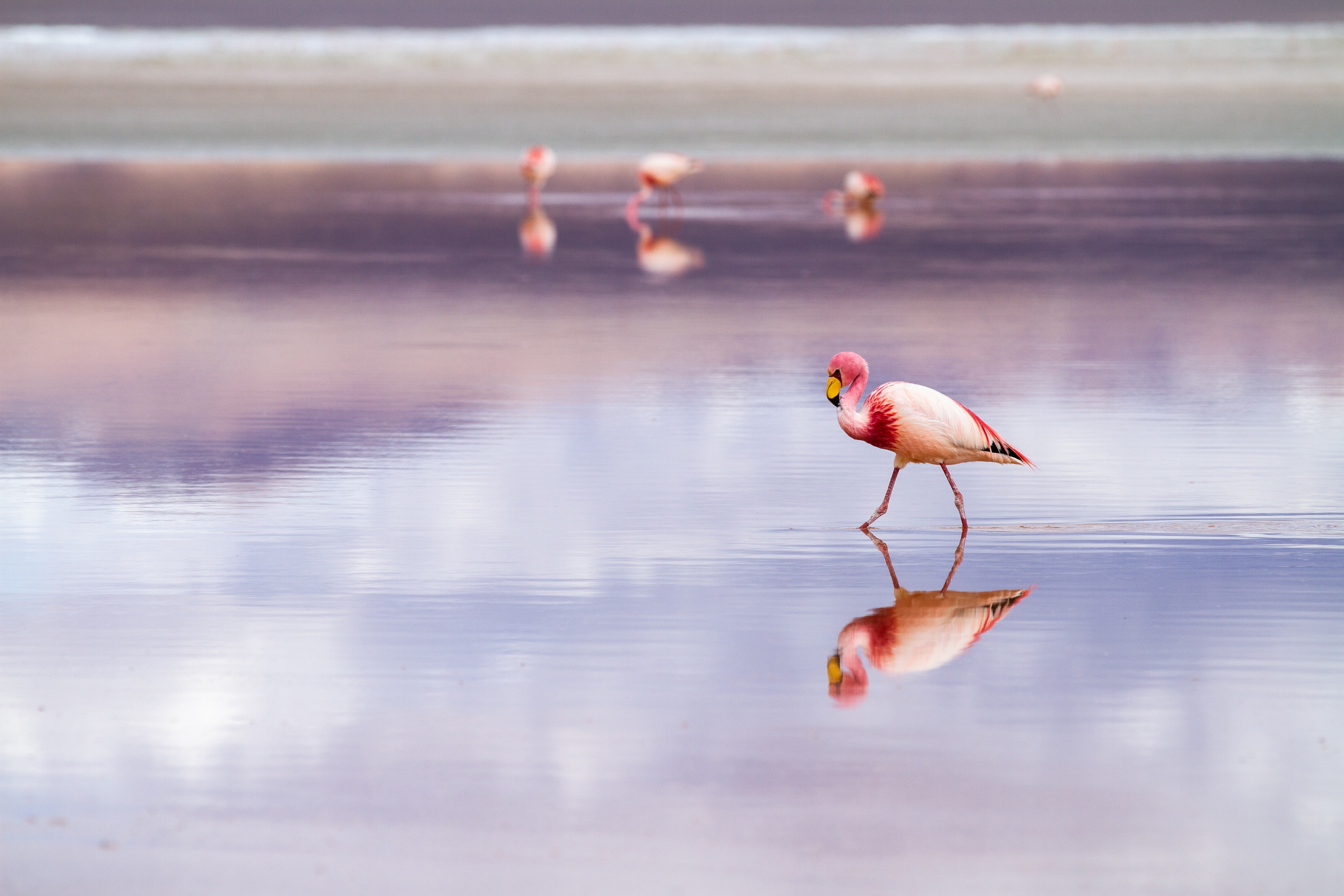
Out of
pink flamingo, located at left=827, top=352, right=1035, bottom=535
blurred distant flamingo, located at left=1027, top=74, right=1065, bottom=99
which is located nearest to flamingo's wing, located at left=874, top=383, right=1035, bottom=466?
pink flamingo, located at left=827, top=352, right=1035, bottom=535

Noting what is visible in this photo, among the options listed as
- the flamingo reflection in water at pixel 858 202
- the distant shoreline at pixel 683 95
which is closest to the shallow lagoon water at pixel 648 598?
the flamingo reflection in water at pixel 858 202

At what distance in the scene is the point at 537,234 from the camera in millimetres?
22219

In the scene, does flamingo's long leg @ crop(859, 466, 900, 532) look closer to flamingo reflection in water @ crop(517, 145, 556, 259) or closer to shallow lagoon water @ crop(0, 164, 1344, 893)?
shallow lagoon water @ crop(0, 164, 1344, 893)

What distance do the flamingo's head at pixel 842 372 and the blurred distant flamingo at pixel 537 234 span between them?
11.4 meters

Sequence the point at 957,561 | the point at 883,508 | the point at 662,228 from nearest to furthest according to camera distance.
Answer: the point at 957,561, the point at 883,508, the point at 662,228

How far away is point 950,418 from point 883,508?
45 centimetres

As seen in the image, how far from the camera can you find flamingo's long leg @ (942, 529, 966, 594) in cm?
703

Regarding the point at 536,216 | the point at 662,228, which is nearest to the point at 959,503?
the point at 662,228

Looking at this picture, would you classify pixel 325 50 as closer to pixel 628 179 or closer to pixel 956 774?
pixel 628 179

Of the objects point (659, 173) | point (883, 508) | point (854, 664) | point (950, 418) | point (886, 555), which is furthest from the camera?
point (659, 173)

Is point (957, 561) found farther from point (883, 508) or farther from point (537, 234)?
point (537, 234)

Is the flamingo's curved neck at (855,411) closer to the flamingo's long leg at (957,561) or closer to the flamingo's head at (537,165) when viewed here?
the flamingo's long leg at (957,561)

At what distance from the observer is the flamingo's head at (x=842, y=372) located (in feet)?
26.5

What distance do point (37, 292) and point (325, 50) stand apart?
5197 cm
